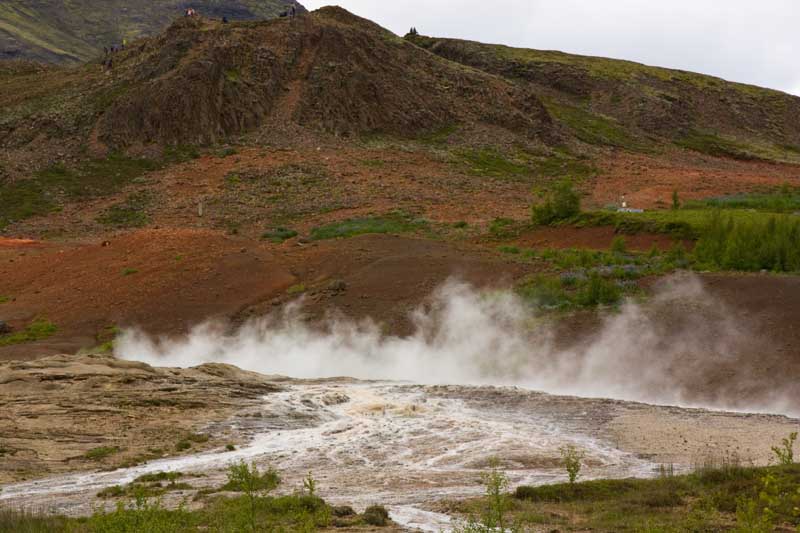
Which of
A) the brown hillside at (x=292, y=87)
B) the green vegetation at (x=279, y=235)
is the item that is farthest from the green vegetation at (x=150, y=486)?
the brown hillside at (x=292, y=87)

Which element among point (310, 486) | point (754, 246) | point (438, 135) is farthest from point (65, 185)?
point (310, 486)

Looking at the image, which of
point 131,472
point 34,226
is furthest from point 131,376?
point 34,226

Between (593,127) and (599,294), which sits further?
(593,127)

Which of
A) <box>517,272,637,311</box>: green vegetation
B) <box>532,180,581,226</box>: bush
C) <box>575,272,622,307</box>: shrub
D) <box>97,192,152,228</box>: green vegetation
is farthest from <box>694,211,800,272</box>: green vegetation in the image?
<box>97,192,152,228</box>: green vegetation

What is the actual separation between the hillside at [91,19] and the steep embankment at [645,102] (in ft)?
248

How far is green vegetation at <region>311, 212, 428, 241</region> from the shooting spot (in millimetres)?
36000

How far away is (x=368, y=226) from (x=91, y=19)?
145 meters

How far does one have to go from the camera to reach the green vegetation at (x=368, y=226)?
118ft

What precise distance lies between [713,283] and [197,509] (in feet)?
55.6

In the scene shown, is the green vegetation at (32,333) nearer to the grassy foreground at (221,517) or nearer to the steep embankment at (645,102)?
the grassy foreground at (221,517)

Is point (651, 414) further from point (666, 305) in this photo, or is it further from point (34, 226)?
point (34, 226)

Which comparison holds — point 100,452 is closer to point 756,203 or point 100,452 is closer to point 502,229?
point 502,229

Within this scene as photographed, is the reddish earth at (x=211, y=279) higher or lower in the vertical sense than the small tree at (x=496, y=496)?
higher

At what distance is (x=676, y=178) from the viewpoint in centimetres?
5134
